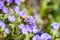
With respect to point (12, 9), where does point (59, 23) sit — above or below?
below

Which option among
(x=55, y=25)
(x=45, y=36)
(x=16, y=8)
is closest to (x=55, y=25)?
(x=55, y=25)

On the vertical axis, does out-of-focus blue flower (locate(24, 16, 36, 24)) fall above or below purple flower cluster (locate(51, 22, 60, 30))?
above

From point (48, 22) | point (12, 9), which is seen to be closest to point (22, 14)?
point (12, 9)

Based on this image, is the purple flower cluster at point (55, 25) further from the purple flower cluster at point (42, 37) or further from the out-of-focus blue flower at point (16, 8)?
the out-of-focus blue flower at point (16, 8)

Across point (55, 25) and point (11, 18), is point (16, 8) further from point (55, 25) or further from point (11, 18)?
point (55, 25)

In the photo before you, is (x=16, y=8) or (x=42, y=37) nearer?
(x=42, y=37)

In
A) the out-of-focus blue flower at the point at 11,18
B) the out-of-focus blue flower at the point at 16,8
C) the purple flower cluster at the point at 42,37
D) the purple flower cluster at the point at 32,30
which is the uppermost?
the out-of-focus blue flower at the point at 16,8

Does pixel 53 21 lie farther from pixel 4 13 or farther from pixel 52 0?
pixel 4 13

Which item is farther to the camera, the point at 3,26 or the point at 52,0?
the point at 52,0

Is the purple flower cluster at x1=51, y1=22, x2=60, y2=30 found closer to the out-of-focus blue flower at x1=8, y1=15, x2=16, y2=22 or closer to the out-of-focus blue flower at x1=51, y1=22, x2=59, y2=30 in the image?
the out-of-focus blue flower at x1=51, y1=22, x2=59, y2=30

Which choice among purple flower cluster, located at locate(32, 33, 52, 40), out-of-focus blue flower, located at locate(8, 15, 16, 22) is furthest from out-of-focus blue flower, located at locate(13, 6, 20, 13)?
Answer: purple flower cluster, located at locate(32, 33, 52, 40)

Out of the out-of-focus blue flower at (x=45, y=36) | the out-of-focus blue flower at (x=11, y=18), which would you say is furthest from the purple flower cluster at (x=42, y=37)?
the out-of-focus blue flower at (x=11, y=18)
